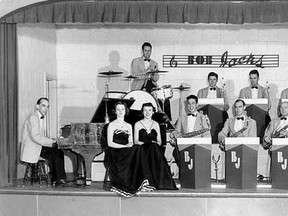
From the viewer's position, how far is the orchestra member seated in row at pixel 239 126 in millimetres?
10617

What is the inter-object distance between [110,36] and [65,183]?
404 cm

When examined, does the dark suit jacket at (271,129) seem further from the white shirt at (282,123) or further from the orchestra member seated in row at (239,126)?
the orchestra member seated in row at (239,126)

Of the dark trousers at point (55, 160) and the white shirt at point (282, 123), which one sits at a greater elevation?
the white shirt at point (282, 123)

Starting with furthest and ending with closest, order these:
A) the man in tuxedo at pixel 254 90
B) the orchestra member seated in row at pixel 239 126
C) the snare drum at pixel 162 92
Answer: the man in tuxedo at pixel 254 90 < the snare drum at pixel 162 92 < the orchestra member seated in row at pixel 239 126

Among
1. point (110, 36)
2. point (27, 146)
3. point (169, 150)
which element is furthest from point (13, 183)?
point (110, 36)

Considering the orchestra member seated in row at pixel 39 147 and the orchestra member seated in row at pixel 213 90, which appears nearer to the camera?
the orchestra member seated in row at pixel 39 147

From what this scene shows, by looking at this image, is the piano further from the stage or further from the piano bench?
the piano bench

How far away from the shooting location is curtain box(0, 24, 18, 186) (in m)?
10.4

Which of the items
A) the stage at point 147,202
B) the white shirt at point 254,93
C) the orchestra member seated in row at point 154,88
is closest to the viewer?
the stage at point 147,202

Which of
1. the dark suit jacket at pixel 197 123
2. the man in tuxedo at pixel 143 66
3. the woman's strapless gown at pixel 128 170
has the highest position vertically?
the man in tuxedo at pixel 143 66

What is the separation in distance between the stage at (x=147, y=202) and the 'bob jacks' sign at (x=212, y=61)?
12.3ft

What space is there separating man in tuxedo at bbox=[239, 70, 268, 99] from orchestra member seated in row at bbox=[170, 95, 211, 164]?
1648 mm

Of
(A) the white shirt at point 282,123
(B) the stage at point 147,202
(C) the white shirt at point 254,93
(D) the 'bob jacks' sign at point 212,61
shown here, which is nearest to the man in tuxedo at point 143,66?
(D) the 'bob jacks' sign at point 212,61

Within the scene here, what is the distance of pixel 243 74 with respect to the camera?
43.4 feet
